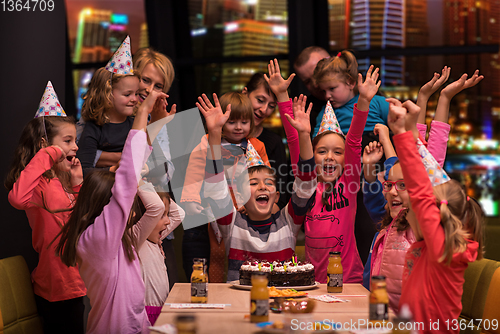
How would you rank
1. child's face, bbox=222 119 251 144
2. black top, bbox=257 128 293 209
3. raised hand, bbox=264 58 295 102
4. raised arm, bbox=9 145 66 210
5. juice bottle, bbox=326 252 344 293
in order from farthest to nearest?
black top, bbox=257 128 293 209, child's face, bbox=222 119 251 144, raised hand, bbox=264 58 295 102, raised arm, bbox=9 145 66 210, juice bottle, bbox=326 252 344 293

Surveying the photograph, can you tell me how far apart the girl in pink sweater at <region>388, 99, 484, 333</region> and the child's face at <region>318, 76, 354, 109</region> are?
4.86ft

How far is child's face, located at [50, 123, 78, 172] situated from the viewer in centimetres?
322

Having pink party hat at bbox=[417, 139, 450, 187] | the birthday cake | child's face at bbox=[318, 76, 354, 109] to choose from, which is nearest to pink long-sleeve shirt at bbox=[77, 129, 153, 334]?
the birthday cake

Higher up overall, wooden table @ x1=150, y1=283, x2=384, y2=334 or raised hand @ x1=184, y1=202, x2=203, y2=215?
raised hand @ x1=184, y1=202, x2=203, y2=215

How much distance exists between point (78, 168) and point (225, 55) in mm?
2769

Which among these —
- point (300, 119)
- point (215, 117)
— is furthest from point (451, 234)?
point (215, 117)

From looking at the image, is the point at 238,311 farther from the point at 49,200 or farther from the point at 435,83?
the point at 435,83

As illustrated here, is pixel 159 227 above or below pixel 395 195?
below

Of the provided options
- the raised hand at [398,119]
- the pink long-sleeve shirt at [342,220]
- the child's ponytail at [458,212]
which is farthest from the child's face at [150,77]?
the child's ponytail at [458,212]

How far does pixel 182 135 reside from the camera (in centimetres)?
496

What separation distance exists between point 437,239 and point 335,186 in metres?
1.34

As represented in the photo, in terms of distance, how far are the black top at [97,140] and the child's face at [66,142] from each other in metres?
0.06

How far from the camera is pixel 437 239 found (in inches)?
81.0

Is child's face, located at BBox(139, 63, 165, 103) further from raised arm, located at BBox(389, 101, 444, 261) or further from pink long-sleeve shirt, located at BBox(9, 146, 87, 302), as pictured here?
raised arm, located at BBox(389, 101, 444, 261)
